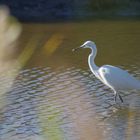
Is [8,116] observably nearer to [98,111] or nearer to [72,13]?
[98,111]

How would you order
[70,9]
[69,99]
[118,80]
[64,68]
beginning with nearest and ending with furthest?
[118,80], [69,99], [64,68], [70,9]

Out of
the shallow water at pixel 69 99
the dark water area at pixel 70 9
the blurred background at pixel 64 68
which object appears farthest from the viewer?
the dark water area at pixel 70 9

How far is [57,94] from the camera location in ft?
39.5

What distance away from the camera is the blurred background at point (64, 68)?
382 inches

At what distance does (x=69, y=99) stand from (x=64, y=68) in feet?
12.2

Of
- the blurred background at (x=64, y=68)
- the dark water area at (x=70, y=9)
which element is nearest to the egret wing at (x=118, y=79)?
the blurred background at (x=64, y=68)

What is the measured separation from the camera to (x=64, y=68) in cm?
1523

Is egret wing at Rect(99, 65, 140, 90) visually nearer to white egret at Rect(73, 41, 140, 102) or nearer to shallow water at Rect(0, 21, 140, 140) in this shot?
white egret at Rect(73, 41, 140, 102)

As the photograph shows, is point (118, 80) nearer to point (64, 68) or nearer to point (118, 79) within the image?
point (118, 79)

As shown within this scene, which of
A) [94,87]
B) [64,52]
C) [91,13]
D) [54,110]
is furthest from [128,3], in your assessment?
[54,110]

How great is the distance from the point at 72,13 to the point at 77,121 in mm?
17787

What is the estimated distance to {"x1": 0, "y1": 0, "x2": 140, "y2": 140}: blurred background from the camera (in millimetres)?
9711

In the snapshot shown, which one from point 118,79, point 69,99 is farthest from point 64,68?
point 118,79

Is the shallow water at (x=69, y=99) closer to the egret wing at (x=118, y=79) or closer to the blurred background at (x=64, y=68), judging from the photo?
the blurred background at (x=64, y=68)
